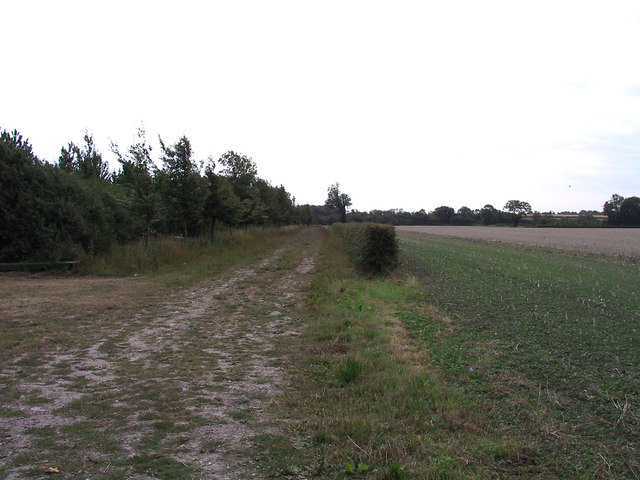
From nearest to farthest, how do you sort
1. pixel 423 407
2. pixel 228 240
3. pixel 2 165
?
pixel 423 407 < pixel 2 165 < pixel 228 240

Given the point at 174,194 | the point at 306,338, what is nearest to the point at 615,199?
the point at 174,194

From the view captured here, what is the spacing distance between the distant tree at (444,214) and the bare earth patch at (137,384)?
11967 cm

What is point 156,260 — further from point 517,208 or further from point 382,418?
point 517,208

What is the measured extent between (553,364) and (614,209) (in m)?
100

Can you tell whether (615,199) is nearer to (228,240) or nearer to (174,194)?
(228,240)

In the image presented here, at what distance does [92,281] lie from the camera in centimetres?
1231

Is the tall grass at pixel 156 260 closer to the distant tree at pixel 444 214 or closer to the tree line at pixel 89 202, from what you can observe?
the tree line at pixel 89 202

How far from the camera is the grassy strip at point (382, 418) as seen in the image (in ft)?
9.75

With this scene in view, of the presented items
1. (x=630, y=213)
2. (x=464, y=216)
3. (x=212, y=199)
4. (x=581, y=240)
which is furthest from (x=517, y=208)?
(x=212, y=199)

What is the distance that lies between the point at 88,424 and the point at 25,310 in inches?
220

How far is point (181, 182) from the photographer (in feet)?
63.8

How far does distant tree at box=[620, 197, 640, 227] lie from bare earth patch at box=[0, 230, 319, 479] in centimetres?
9464

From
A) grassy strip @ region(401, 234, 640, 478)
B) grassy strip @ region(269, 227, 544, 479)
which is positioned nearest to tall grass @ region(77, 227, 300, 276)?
grassy strip @ region(401, 234, 640, 478)

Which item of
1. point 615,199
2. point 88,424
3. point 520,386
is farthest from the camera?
point 615,199
